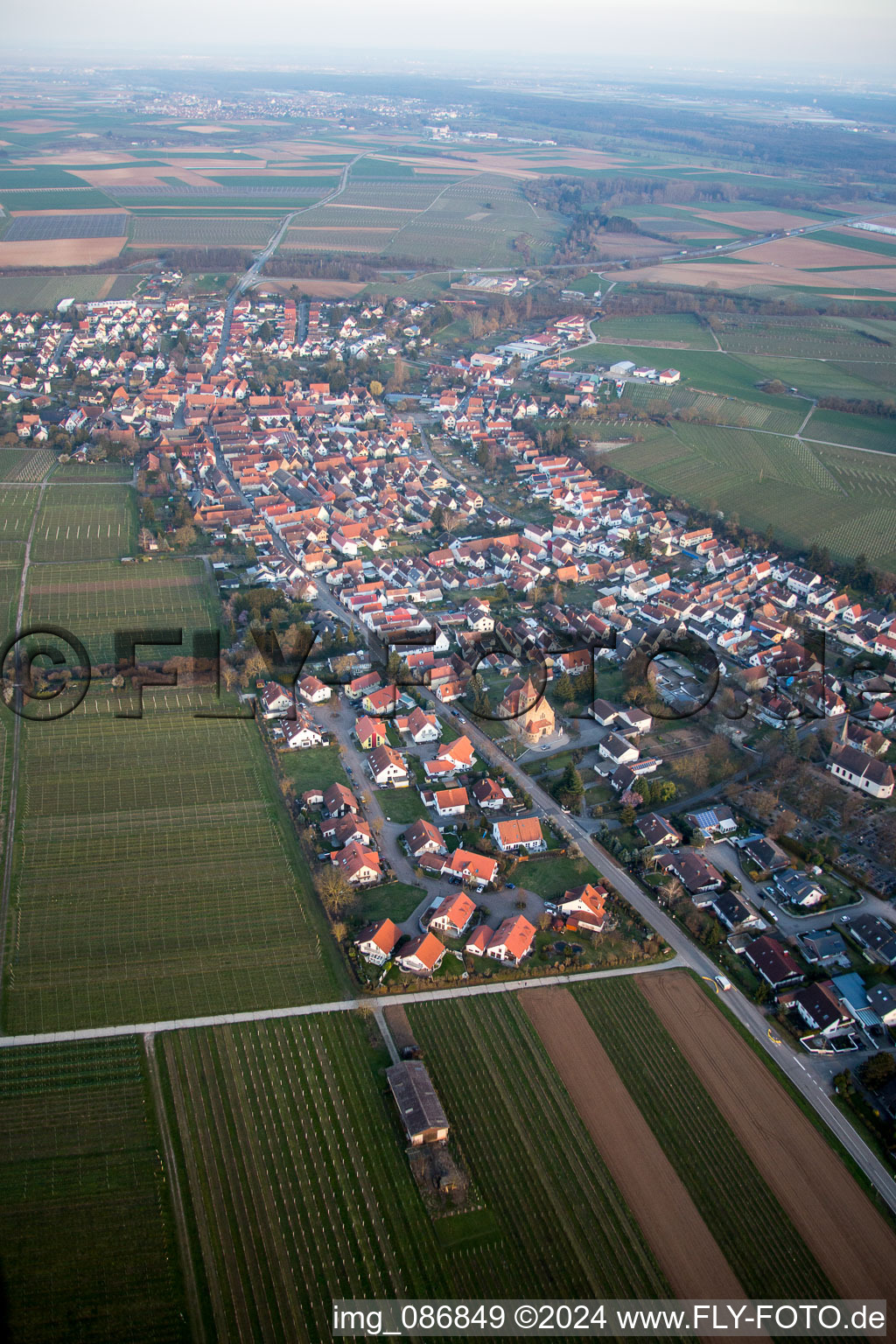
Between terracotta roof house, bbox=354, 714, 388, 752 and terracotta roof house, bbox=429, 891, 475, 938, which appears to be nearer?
terracotta roof house, bbox=429, 891, 475, 938

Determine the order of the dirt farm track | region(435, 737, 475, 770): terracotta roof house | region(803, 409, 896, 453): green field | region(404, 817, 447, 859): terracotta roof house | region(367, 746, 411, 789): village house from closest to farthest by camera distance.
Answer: the dirt farm track < region(404, 817, 447, 859): terracotta roof house < region(367, 746, 411, 789): village house < region(435, 737, 475, 770): terracotta roof house < region(803, 409, 896, 453): green field

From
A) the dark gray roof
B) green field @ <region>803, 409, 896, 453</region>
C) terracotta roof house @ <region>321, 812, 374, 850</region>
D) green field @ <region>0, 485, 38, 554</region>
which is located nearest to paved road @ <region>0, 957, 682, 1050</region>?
the dark gray roof

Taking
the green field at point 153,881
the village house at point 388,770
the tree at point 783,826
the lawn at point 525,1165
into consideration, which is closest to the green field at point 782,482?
the tree at point 783,826

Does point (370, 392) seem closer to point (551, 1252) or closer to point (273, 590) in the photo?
point (273, 590)

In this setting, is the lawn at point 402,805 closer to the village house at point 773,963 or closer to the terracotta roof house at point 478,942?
the terracotta roof house at point 478,942

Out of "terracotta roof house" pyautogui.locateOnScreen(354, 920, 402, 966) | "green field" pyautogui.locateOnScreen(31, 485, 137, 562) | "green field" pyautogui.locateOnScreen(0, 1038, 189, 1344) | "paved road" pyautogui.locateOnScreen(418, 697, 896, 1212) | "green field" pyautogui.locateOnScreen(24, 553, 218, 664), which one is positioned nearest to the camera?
"green field" pyautogui.locateOnScreen(0, 1038, 189, 1344)

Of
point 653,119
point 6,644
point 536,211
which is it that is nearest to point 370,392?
point 6,644

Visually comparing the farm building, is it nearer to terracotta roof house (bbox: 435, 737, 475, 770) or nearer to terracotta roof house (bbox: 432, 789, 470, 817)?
terracotta roof house (bbox: 432, 789, 470, 817)
